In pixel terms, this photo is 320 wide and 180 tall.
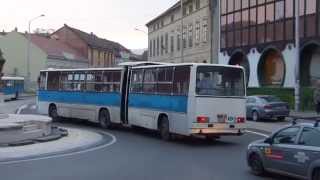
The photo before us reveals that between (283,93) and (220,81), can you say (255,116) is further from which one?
(220,81)

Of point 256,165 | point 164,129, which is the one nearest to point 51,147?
point 164,129

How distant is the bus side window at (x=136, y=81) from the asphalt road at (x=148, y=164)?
3.81 meters

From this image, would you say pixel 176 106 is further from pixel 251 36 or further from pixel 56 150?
pixel 251 36

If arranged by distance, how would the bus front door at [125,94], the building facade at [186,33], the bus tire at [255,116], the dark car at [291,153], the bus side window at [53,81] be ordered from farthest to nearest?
1. the building facade at [186,33]
2. the bus tire at [255,116]
3. the bus side window at [53,81]
4. the bus front door at [125,94]
5. the dark car at [291,153]

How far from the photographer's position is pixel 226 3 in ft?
186

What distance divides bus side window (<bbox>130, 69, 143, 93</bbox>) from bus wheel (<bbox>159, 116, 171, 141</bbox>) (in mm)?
2531

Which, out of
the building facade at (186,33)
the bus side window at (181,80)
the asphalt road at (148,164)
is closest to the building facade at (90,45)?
the building facade at (186,33)

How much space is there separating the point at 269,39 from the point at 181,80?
27.8 meters

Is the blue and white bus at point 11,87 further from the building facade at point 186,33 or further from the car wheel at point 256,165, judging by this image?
the car wheel at point 256,165

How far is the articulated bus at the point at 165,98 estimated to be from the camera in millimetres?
21938

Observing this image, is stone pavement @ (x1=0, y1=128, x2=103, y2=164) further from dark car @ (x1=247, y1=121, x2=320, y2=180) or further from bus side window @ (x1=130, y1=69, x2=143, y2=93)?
dark car @ (x1=247, y1=121, x2=320, y2=180)

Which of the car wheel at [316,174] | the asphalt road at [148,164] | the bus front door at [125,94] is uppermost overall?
the bus front door at [125,94]

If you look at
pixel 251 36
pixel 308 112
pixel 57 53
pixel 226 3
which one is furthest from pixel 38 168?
pixel 57 53

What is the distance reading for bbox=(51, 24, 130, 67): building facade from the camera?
123312mm
